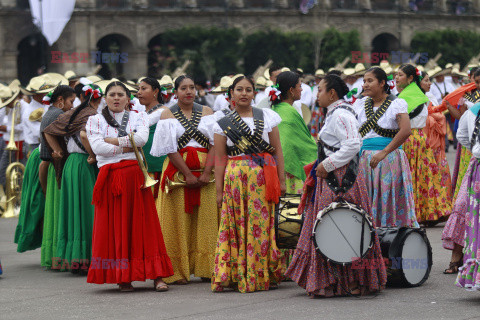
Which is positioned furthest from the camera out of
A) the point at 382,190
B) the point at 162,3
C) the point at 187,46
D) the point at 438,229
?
the point at 162,3

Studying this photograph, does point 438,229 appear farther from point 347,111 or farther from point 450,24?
point 450,24

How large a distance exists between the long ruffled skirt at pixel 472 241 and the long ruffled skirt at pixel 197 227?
7.23ft

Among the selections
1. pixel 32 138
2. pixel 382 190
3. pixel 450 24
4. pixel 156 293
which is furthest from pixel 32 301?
pixel 450 24

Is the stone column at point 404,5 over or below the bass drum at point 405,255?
over

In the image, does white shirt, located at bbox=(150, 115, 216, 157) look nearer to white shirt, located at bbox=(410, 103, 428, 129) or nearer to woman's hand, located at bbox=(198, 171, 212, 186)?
woman's hand, located at bbox=(198, 171, 212, 186)

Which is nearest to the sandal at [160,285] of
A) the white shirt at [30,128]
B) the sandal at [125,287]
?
the sandal at [125,287]

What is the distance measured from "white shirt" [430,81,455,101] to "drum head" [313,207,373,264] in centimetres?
1496

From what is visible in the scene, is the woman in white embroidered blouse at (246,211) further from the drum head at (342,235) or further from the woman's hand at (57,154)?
the woman's hand at (57,154)

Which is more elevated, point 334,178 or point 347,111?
point 347,111

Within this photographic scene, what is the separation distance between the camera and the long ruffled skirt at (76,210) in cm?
952

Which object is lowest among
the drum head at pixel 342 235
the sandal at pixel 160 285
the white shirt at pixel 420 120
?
the sandal at pixel 160 285

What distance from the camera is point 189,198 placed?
8789 millimetres

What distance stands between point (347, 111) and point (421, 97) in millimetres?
2672

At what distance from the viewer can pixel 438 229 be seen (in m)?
12.0
